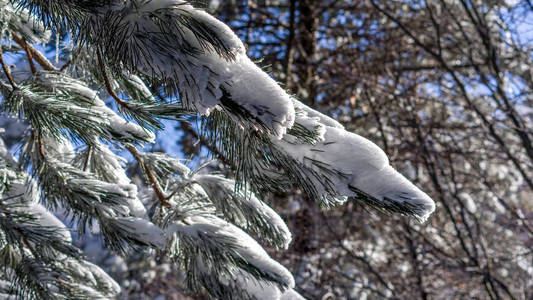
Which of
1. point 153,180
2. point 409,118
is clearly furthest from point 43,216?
point 409,118

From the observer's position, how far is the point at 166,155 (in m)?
1.83

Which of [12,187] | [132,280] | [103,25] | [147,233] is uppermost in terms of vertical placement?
[103,25]

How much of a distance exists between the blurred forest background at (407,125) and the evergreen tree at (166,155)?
6.05 feet

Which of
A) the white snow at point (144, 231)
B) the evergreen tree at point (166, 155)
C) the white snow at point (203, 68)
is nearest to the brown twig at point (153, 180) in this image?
the evergreen tree at point (166, 155)

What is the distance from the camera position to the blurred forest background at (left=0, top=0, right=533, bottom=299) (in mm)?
3355

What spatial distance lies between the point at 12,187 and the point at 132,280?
304 inches

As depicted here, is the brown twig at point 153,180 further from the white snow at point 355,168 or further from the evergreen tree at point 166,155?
the white snow at point 355,168

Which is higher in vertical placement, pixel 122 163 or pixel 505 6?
pixel 505 6

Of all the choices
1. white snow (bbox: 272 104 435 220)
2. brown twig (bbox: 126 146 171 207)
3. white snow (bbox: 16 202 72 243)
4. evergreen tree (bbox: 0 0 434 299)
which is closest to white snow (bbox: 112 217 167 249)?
evergreen tree (bbox: 0 0 434 299)

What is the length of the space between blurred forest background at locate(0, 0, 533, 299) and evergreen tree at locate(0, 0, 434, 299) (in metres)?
1.84

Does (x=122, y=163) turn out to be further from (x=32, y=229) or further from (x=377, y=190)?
(x=377, y=190)

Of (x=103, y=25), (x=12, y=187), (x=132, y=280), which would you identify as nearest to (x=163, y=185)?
(x=12, y=187)

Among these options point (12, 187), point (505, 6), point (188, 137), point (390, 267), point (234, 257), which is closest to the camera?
point (234, 257)

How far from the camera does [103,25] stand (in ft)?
2.83
